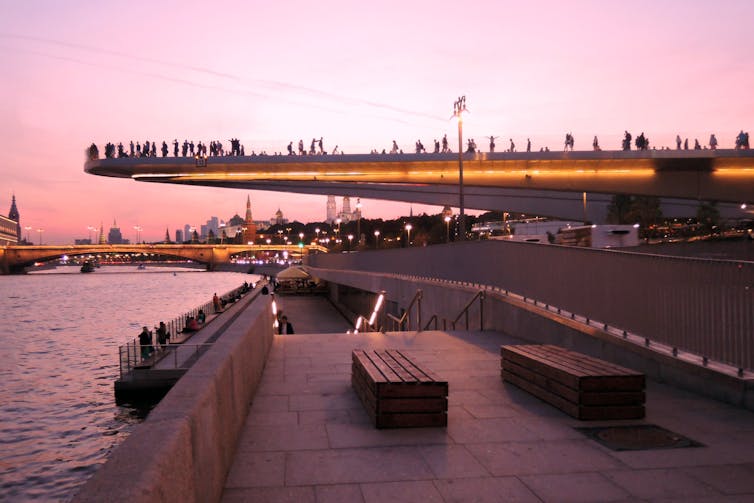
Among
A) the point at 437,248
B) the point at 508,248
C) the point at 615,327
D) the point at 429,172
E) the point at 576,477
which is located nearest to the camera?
the point at 576,477

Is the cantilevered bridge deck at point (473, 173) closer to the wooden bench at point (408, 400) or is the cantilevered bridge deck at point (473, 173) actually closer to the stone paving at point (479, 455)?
the stone paving at point (479, 455)

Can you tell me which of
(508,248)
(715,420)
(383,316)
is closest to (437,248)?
(383,316)

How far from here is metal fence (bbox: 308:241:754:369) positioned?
307 inches

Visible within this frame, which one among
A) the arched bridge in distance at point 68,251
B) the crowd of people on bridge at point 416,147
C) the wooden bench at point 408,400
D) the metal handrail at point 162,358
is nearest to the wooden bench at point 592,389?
the wooden bench at point 408,400

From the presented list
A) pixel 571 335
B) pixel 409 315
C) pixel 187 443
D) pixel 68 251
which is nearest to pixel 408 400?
pixel 187 443

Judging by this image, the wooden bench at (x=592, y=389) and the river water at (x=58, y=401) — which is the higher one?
the wooden bench at (x=592, y=389)

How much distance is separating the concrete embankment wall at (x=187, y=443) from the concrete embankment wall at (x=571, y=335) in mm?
5811

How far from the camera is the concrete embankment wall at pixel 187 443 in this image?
2.79m

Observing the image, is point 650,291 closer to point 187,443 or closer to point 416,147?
point 187,443

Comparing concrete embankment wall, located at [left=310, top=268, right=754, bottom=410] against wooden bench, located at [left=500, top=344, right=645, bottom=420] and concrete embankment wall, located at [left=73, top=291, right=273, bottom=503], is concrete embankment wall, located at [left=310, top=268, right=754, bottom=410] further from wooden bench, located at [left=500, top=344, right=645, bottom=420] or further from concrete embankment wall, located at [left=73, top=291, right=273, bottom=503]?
concrete embankment wall, located at [left=73, top=291, right=273, bottom=503]

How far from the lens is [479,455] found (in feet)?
20.5

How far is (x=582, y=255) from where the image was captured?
39.8 feet

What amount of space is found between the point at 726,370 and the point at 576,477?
364cm

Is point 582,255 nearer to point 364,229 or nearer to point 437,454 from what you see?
point 437,454
